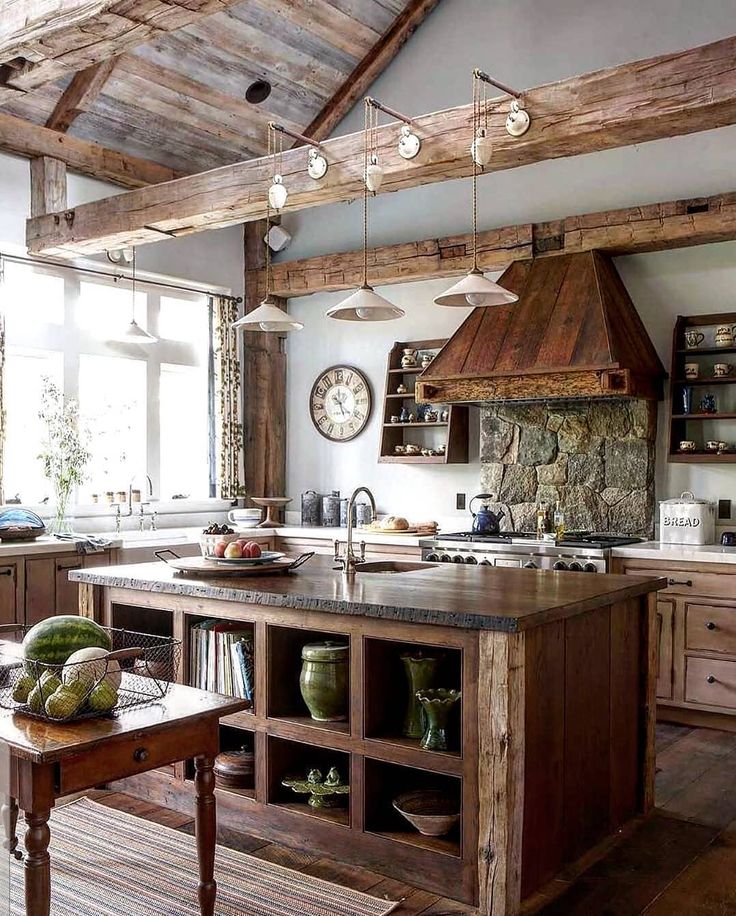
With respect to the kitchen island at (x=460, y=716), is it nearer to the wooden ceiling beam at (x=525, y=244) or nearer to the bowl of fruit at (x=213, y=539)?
the bowl of fruit at (x=213, y=539)

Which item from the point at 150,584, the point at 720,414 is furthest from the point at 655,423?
the point at 150,584

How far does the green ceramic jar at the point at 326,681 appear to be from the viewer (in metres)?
3.43

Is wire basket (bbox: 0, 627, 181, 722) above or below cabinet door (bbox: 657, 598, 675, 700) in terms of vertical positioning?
above

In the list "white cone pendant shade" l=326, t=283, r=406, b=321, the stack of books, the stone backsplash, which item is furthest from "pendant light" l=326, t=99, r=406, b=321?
the stone backsplash

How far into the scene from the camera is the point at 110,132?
258 inches

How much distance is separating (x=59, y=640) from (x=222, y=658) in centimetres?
137

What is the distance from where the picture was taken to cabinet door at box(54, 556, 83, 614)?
556cm

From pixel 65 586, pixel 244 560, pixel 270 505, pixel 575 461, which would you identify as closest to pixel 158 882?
pixel 244 560

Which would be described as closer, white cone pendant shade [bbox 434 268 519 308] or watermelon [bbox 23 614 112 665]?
watermelon [bbox 23 614 112 665]

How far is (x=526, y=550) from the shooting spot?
5637 millimetres

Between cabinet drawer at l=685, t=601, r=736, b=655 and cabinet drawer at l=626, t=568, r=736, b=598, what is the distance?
0.07 meters

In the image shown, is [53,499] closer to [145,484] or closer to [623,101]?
[145,484]

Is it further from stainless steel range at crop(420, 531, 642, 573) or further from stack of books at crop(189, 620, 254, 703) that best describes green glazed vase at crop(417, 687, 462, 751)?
stainless steel range at crop(420, 531, 642, 573)

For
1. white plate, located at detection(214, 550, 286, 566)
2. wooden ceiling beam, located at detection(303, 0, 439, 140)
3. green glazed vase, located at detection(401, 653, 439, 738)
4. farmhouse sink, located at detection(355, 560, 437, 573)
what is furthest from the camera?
wooden ceiling beam, located at detection(303, 0, 439, 140)
